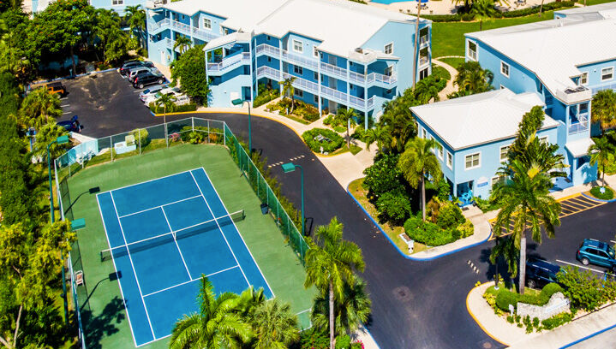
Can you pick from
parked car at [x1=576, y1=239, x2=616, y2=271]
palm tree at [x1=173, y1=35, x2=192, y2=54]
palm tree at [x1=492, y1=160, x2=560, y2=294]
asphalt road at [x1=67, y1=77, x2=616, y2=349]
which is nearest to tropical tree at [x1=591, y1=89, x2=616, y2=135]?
asphalt road at [x1=67, y1=77, x2=616, y2=349]

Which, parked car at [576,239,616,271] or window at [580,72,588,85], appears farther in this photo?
window at [580,72,588,85]

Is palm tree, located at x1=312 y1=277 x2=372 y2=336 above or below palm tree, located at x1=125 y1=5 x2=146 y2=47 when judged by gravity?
below

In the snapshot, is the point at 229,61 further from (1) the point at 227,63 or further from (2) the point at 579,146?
(2) the point at 579,146

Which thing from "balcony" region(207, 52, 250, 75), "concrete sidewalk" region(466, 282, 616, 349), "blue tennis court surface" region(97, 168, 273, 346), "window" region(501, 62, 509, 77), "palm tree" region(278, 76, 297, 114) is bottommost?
"concrete sidewalk" region(466, 282, 616, 349)

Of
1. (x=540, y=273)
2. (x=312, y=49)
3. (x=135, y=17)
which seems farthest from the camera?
(x=135, y=17)

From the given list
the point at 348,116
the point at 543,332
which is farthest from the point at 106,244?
the point at 543,332

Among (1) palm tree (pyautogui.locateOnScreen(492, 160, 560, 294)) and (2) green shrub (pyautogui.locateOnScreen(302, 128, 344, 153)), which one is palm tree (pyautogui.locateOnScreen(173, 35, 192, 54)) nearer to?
(2) green shrub (pyautogui.locateOnScreen(302, 128, 344, 153))

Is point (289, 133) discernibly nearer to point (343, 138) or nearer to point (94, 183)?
point (343, 138)
